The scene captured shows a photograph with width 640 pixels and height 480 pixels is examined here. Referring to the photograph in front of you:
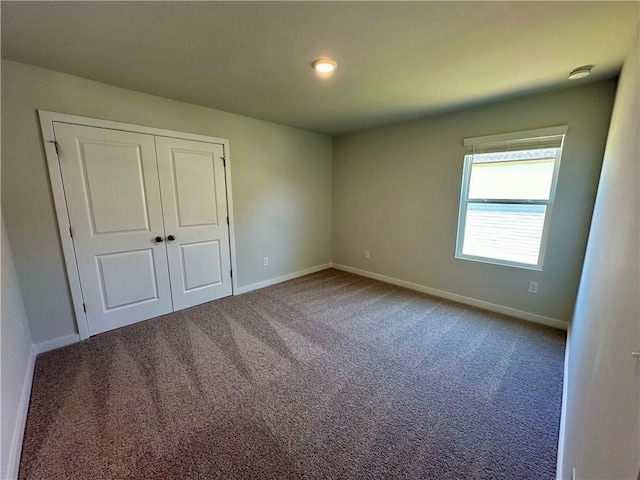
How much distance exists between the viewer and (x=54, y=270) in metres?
2.34

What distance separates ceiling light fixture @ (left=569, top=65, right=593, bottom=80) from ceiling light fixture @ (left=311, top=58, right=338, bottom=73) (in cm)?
190

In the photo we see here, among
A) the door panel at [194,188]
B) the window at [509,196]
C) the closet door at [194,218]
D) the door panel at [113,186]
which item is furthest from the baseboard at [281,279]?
the window at [509,196]

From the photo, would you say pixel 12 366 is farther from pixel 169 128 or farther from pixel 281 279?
pixel 281 279

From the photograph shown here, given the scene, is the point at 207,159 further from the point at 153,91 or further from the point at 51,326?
the point at 51,326

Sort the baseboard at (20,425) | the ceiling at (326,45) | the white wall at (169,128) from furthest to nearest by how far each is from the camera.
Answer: the white wall at (169,128) < the ceiling at (326,45) < the baseboard at (20,425)

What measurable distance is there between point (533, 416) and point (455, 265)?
1.91 metres

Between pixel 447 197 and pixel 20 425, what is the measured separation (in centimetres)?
417

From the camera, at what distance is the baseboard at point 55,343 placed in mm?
2312

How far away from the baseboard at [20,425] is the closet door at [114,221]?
67 cm

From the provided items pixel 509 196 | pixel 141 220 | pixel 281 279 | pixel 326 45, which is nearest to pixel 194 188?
pixel 141 220

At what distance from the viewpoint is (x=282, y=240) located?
4125mm

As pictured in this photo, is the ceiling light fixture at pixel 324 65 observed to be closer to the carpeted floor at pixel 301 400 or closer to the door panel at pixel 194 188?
the door panel at pixel 194 188

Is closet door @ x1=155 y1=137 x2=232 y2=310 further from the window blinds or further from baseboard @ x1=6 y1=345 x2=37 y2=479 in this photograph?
the window blinds

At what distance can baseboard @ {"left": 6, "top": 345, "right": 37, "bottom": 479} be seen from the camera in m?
1.30
